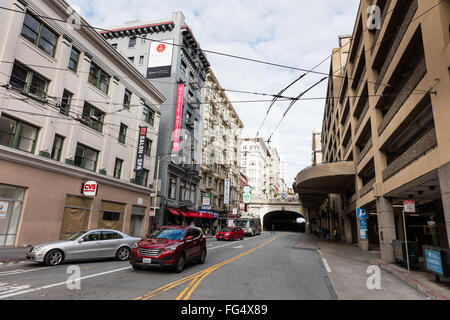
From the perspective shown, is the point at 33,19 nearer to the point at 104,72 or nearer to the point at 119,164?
the point at 104,72

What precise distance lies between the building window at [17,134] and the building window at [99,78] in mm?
6569

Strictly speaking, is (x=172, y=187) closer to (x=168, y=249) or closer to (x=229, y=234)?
(x=229, y=234)

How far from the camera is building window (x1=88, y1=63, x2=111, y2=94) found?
71.5ft

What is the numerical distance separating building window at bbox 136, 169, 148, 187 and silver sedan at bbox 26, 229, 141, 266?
1400cm

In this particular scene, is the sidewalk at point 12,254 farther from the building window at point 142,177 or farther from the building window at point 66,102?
the building window at point 142,177

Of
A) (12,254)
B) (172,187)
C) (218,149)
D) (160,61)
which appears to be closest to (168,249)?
(12,254)

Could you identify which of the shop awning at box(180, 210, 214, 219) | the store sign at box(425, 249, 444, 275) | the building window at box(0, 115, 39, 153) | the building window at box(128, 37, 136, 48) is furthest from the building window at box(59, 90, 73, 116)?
the building window at box(128, 37, 136, 48)

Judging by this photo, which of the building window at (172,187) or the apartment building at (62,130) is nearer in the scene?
the apartment building at (62,130)

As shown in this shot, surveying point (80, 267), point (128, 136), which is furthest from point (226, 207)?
point (80, 267)

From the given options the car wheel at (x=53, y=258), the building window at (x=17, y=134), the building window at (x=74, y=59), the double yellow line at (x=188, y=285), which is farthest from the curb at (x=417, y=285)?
the building window at (x=74, y=59)

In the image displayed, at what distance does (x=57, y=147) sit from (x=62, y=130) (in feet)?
3.90

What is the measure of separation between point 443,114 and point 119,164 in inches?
913

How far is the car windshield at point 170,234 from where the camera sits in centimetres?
1143

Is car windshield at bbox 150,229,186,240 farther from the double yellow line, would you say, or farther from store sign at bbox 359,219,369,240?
store sign at bbox 359,219,369,240
